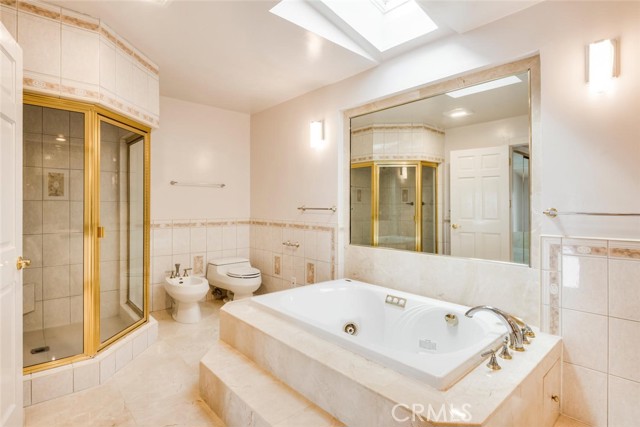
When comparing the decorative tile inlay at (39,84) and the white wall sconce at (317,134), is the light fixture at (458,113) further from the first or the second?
the decorative tile inlay at (39,84)

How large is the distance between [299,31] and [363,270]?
1925mm

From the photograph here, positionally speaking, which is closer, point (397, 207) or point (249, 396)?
point (249, 396)

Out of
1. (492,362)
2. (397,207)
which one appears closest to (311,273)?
(397,207)

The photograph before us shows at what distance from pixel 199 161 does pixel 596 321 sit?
363cm

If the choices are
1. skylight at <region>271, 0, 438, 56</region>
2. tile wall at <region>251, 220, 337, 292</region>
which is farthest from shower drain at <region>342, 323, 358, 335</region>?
skylight at <region>271, 0, 438, 56</region>

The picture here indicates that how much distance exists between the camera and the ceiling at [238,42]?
1.92 meters

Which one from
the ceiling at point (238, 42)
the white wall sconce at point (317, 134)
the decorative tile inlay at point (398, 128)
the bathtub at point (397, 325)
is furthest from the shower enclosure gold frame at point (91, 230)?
the decorative tile inlay at point (398, 128)

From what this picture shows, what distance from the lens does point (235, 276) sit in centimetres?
340

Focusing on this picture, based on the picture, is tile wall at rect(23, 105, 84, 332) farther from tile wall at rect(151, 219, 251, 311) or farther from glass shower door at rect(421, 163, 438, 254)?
glass shower door at rect(421, 163, 438, 254)

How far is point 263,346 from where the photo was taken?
5.83ft

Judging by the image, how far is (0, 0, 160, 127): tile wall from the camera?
1.83 metres

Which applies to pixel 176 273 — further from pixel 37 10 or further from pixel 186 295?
pixel 37 10

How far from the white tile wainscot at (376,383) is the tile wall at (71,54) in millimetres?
1719

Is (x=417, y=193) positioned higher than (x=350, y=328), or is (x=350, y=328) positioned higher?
(x=417, y=193)
